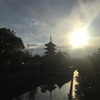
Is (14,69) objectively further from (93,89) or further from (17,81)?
(93,89)

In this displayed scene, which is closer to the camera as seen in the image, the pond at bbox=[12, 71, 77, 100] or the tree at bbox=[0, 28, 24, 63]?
the pond at bbox=[12, 71, 77, 100]

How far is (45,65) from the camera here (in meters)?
51.8

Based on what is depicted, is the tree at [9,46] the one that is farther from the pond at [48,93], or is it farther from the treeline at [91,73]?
the treeline at [91,73]

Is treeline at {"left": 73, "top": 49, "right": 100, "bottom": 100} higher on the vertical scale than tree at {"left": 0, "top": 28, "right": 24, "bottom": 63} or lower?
lower

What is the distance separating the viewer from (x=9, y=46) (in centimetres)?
5525

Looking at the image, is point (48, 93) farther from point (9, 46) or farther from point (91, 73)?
point (9, 46)

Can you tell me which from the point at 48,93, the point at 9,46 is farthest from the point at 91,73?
the point at 9,46

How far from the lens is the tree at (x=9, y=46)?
2140 inches

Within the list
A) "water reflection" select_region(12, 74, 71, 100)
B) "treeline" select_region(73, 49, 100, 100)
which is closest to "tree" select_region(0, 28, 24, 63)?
"water reflection" select_region(12, 74, 71, 100)

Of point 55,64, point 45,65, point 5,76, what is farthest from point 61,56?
point 5,76

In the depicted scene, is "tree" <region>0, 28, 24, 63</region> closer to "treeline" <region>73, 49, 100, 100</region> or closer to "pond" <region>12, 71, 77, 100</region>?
"pond" <region>12, 71, 77, 100</region>

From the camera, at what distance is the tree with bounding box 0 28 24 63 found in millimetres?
54344

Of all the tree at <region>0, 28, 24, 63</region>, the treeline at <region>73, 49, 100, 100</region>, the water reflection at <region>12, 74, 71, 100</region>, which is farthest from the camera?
the tree at <region>0, 28, 24, 63</region>

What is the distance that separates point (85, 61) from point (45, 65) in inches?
1328
